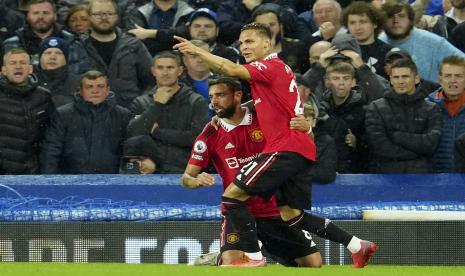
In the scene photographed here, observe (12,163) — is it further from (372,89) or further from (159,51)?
(372,89)

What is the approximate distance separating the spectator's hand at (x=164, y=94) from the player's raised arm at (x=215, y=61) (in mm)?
3621

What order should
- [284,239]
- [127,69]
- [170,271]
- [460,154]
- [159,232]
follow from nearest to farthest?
[170,271], [284,239], [159,232], [460,154], [127,69]

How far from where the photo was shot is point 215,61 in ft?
31.6

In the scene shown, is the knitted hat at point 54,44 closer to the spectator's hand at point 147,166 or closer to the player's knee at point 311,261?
the spectator's hand at point 147,166

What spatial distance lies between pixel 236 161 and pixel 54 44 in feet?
14.2

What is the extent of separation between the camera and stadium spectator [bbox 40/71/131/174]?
13516mm

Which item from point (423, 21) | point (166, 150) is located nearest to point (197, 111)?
point (166, 150)

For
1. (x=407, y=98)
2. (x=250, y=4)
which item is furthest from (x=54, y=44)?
(x=407, y=98)

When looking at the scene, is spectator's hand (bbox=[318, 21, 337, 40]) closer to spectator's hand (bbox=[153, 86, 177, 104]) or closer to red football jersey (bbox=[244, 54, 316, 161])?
spectator's hand (bbox=[153, 86, 177, 104])

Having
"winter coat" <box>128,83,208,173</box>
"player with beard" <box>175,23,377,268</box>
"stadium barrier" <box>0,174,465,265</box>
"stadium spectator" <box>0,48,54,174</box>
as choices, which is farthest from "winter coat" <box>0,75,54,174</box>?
"player with beard" <box>175,23,377,268</box>

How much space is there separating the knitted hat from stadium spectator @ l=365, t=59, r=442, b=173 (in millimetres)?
3661

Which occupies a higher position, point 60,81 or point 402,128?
point 60,81

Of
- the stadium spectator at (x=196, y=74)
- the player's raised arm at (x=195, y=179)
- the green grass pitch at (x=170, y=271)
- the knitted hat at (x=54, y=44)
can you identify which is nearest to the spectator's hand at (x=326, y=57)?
the stadium spectator at (x=196, y=74)

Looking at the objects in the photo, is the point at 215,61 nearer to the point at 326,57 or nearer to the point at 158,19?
the point at 326,57
